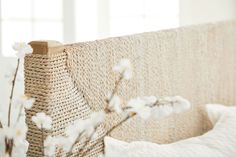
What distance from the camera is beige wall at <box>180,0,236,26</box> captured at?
2.50 metres

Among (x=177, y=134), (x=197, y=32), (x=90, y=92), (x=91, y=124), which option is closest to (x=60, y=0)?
(x=197, y=32)

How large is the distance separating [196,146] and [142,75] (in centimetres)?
27

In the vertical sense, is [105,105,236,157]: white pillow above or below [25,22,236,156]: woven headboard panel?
below

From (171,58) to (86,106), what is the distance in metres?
0.48

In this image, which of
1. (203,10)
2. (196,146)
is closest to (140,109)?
(196,146)

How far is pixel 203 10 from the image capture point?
98.8 inches

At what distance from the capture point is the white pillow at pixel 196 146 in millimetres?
1310

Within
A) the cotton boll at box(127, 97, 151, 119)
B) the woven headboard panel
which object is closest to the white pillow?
the woven headboard panel

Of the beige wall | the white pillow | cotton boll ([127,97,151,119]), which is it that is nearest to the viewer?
cotton boll ([127,97,151,119])

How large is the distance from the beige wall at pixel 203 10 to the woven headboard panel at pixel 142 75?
1.47 ft

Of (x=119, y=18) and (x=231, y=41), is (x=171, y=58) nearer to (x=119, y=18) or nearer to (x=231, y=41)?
(x=231, y=41)

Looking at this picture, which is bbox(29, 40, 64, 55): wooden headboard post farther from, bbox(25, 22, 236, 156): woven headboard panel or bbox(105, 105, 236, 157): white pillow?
bbox(105, 105, 236, 157): white pillow

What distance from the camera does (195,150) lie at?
1399 mm

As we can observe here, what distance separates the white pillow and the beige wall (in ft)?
2.99
